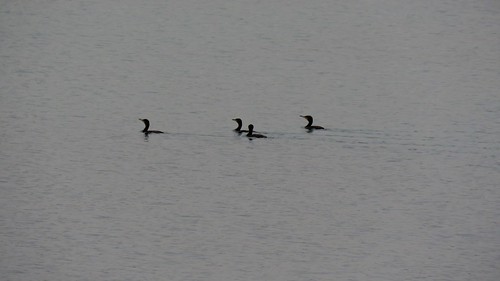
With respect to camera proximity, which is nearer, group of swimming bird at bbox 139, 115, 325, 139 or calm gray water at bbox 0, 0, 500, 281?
calm gray water at bbox 0, 0, 500, 281

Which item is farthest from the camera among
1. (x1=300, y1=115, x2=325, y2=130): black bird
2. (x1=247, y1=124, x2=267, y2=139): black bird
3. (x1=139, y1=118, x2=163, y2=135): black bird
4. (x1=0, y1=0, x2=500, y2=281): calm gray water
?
(x1=300, y1=115, x2=325, y2=130): black bird

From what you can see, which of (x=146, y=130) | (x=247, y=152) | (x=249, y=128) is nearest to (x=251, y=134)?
(x=249, y=128)

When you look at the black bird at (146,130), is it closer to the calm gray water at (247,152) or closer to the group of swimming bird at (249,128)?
the group of swimming bird at (249,128)

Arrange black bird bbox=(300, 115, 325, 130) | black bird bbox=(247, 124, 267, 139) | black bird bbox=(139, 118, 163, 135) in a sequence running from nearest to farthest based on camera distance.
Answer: black bird bbox=(247, 124, 267, 139) → black bird bbox=(139, 118, 163, 135) → black bird bbox=(300, 115, 325, 130)

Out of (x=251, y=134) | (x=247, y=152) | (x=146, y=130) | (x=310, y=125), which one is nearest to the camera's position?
(x=247, y=152)

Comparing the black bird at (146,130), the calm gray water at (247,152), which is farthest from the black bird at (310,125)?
the black bird at (146,130)

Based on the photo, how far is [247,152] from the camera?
107 feet

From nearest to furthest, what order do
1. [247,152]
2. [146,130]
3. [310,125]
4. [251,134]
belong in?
[247,152]
[251,134]
[146,130]
[310,125]

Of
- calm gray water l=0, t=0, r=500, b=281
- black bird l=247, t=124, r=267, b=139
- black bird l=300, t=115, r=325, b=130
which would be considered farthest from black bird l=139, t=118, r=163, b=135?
black bird l=300, t=115, r=325, b=130

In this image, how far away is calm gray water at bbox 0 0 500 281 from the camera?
25016 millimetres

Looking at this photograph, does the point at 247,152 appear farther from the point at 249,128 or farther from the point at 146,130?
the point at 146,130

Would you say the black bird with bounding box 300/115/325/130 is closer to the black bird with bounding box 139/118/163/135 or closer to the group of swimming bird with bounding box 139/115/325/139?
the group of swimming bird with bounding box 139/115/325/139

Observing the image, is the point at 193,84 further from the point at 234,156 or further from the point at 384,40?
the point at 384,40

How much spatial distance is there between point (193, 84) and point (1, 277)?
19.1 metres
